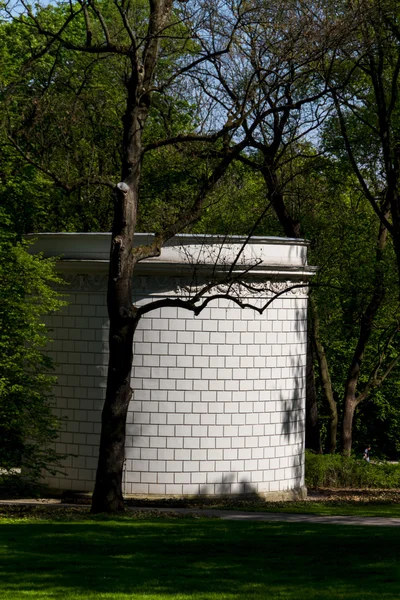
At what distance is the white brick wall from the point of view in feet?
67.7

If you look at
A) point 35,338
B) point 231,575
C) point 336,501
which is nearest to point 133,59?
point 35,338

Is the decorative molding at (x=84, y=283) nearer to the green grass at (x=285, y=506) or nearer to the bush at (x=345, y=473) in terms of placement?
the green grass at (x=285, y=506)

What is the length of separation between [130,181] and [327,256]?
48.0 ft

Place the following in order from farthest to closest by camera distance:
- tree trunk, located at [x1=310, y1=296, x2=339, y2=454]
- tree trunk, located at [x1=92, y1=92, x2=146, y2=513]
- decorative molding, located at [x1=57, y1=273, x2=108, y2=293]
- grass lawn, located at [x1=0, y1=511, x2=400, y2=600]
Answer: tree trunk, located at [x1=310, y1=296, x2=339, y2=454] → decorative molding, located at [x1=57, y1=273, x2=108, y2=293] → tree trunk, located at [x1=92, y1=92, x2=146, y2=513] → grass lawn, located at [x1=0, y1=511, x2=400, y2=600]

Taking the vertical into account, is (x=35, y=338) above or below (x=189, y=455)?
above

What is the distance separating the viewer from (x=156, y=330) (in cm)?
2053

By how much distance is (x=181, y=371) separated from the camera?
2061 cm

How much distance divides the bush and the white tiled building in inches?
183

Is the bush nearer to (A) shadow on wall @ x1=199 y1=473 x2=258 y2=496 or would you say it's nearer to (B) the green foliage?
(A) shadow on wall @ x1=199 y1=473 x2=258 y2=496

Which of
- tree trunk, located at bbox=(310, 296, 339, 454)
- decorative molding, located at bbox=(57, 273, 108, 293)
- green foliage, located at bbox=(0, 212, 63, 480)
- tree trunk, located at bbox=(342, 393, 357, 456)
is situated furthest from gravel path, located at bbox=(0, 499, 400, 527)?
tree trunk, located at bbox=(342, 393, 357, 456)

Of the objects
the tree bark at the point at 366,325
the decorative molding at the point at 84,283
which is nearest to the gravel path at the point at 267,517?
the decorative molding at the point at 84,283

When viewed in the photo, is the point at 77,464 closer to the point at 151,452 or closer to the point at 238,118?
the point at 151,452

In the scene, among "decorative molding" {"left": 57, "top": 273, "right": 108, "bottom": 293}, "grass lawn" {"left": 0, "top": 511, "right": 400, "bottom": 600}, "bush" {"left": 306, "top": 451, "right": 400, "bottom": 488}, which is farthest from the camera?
→ "bush" {"left": 306, "top": 451, "right": 400, "bottom": 488}

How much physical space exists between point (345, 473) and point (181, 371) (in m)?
8.17
